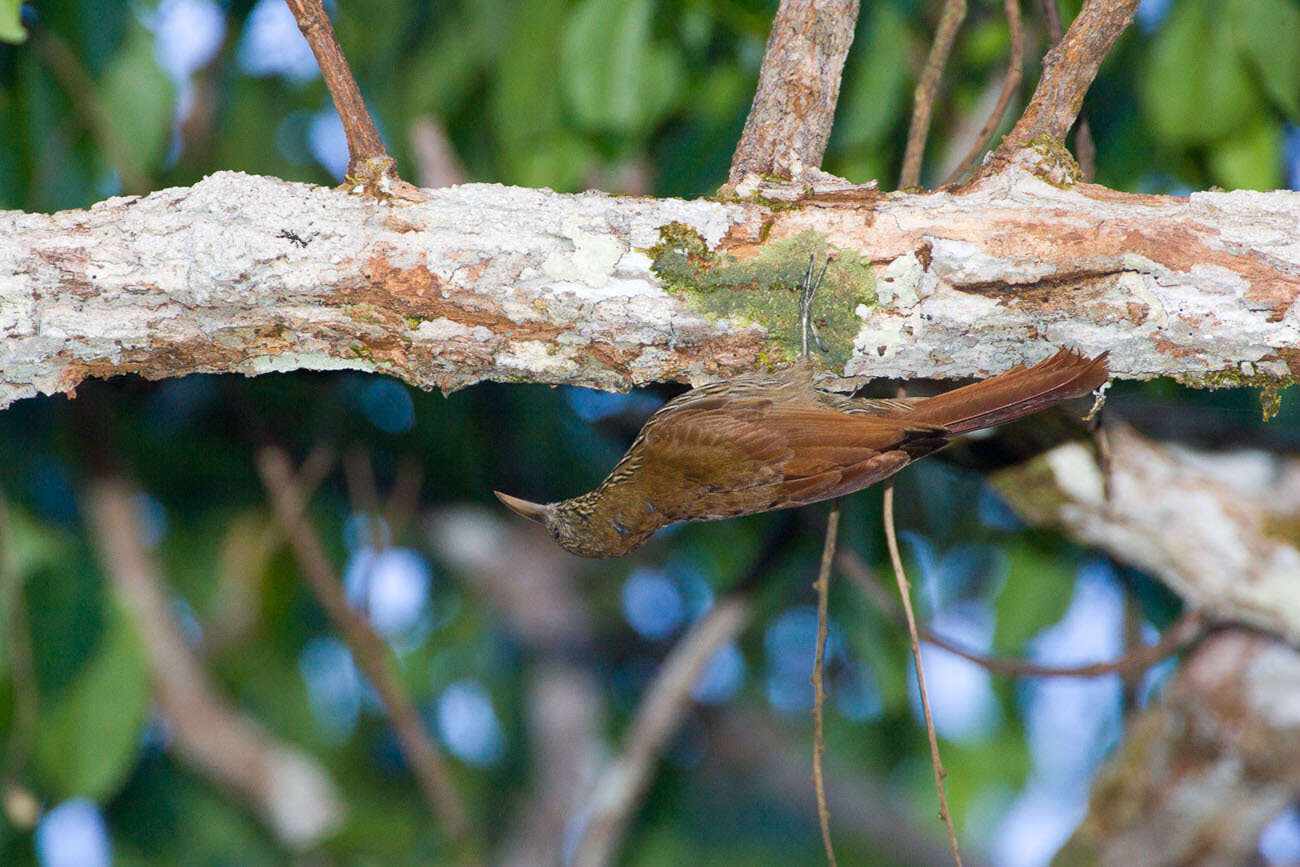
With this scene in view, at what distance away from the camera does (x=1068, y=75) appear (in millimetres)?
1942

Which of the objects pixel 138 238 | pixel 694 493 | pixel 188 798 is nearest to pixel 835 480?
pixel 694 493

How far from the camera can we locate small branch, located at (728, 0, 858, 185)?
6.47 ft

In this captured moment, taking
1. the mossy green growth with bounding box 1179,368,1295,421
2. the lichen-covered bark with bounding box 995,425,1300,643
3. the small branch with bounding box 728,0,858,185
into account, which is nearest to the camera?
the mossy green growth with bounding box 1179,368,1295,421

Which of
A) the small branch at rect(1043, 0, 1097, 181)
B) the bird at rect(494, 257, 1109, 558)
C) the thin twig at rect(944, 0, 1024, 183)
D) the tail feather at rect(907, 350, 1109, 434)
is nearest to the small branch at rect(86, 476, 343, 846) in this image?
the bird at rect(494, 257, 1109, 558)

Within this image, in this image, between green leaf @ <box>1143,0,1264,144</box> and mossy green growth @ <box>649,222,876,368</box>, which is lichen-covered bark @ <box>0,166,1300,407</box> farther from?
green leaf @ <box>1143,0,1264,144</box>

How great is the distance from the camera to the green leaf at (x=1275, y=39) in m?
2.49

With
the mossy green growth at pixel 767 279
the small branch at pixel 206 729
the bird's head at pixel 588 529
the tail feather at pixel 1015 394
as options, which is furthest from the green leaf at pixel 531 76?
the small branch at pixel 206 729

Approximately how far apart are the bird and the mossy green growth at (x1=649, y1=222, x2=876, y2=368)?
→ 127mm

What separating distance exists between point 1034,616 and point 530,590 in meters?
2.11

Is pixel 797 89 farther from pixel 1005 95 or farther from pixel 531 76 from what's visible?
pixel 531 76

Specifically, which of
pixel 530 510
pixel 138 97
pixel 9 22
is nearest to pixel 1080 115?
pixel 530 510

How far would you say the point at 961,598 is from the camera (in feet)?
15.1

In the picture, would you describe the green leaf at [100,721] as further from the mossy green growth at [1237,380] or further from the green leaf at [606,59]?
the mossy green growth at [1237,380]

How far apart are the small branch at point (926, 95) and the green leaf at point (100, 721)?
2.39 metres
